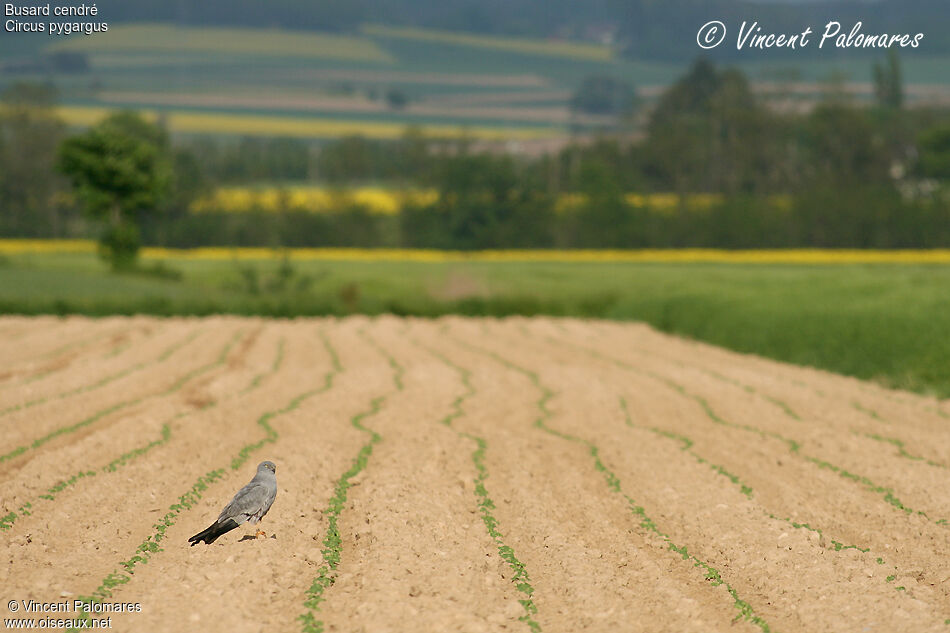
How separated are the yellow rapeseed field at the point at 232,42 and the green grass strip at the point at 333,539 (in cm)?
16435

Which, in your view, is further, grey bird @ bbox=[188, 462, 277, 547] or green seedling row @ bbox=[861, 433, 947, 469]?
green seedling row @ bbox=[861, 433, 947, 469]

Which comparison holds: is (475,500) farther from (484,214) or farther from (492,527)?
(484,214)

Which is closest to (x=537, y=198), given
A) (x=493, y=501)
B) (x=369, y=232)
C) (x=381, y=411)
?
(x=369, y=232)

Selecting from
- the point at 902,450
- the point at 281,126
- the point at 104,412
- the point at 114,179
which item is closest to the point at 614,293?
the point at 902,450

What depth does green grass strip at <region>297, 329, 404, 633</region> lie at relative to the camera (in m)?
7.22

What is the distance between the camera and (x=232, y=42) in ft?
603

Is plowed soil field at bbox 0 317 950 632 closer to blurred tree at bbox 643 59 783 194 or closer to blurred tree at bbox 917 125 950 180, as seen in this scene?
blurred tree at bbox 917 125 950 180

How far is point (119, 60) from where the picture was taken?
163m

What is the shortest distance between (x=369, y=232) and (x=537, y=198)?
1356 cm

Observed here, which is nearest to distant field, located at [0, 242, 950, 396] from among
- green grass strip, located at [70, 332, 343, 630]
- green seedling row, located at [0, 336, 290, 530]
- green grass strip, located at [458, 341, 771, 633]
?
green grass strip, located at [458, 341, 771, 633]

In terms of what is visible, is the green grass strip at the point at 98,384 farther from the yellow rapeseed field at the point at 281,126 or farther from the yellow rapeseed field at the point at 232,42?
the yellow rapeseed field at the point at 232,42

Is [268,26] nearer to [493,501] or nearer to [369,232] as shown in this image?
[369,232]

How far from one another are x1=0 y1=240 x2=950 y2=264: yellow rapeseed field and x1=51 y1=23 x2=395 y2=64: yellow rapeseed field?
106 m

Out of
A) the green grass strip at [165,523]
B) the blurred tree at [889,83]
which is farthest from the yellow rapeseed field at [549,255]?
the blurred tree at [889,83]
